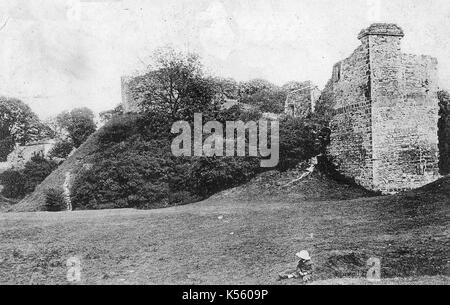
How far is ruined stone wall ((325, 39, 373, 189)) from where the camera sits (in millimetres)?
18578

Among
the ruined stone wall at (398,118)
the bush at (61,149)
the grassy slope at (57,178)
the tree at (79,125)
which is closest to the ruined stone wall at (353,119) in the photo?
the ruined stone wall at (398,118)

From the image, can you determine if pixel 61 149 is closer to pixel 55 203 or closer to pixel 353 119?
pixel 55 203

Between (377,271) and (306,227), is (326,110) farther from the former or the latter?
(377,271)

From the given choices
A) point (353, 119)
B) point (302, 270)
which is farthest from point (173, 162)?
point (302, 270)

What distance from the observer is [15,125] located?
5056 centimetres

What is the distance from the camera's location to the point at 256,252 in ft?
35.4

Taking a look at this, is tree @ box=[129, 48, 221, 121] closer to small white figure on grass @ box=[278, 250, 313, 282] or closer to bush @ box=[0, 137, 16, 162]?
small white figure on grass @ box=[278, 250, 313, 282]

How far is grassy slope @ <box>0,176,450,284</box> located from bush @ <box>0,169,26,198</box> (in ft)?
68.0

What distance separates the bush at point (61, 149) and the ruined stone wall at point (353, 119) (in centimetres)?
3389

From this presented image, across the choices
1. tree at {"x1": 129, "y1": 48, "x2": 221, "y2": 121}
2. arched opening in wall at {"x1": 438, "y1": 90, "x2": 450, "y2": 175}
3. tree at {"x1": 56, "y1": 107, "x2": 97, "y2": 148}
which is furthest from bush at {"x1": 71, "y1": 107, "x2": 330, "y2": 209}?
tree at {"x1": 56, "y1": 107, "x2": 97, "y2": 148}

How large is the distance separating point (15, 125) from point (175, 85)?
32.6 metres

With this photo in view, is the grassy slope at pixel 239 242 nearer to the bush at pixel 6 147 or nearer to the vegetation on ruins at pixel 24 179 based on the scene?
the vegetation on ruins at pixel 24 179

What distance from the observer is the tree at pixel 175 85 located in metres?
26.2

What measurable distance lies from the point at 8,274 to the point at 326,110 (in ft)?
53.1
